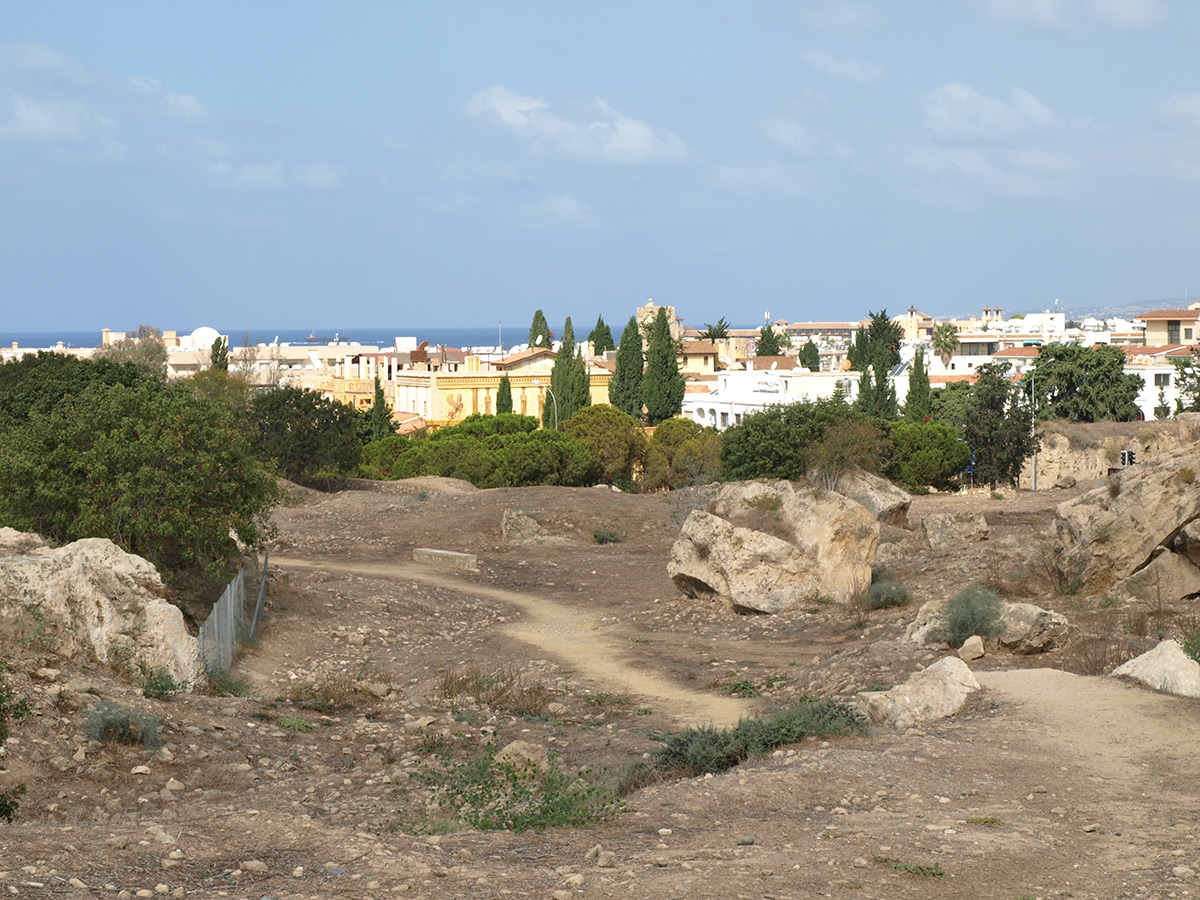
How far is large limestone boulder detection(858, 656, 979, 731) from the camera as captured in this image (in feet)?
38.6

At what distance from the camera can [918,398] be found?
79.7 m

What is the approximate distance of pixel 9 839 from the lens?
7.32 metres

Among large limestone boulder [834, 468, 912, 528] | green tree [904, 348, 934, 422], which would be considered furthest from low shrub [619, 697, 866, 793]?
green tree [904, 348, 934, 422]

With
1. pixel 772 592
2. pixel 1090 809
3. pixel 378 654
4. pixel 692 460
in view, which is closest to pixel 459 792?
pixel 1090 809

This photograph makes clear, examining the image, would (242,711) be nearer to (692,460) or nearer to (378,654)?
(378,654)

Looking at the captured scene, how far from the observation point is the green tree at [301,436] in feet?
144

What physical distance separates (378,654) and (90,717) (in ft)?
25.1

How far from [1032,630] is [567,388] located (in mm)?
67435

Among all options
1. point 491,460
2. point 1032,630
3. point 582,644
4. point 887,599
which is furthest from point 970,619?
point 491,460

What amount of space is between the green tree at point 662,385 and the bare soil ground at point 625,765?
61.4 m

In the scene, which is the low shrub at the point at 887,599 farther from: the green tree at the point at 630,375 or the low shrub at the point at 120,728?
the green tree at the point at 630,375

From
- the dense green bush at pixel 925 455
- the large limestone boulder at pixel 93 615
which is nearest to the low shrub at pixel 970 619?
the large limestone boulder at pixel 93 615

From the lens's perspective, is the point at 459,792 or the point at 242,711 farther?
the point at 242,711

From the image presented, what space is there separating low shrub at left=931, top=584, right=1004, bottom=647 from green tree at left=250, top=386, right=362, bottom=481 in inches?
1245
